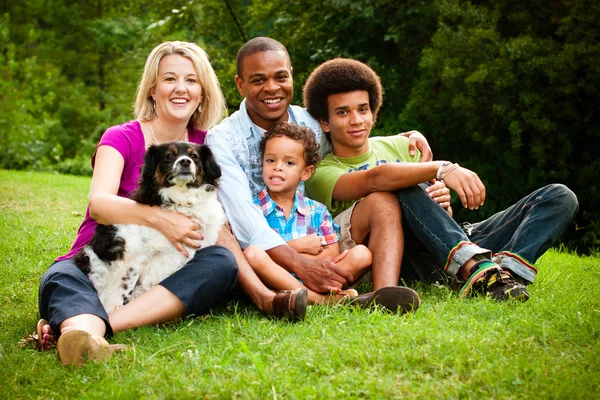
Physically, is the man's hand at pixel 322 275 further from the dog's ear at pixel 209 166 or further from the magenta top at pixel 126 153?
the magenta top at pixel 126 153

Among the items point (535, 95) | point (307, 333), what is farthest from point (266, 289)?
point (535, 95)

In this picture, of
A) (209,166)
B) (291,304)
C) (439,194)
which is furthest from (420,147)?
(291,304)

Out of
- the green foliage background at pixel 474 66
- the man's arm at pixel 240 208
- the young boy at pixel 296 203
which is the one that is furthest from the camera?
the green foliage background at pixel 474 66

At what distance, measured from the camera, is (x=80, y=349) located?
108 inches

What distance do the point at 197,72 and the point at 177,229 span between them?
1152 mm

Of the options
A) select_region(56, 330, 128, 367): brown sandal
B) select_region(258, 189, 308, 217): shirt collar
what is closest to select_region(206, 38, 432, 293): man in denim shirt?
select_region(258, 189, 308, 217): shirt collar

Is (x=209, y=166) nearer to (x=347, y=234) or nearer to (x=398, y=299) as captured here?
(x=347, y=234)

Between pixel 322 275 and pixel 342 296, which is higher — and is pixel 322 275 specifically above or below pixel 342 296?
above

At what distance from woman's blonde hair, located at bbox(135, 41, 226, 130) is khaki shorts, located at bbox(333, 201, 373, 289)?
110cm

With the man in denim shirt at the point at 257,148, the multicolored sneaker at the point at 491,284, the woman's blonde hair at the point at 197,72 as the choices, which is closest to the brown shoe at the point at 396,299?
the man in denim shirt at the point at 257,148

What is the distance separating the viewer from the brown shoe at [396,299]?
10.7ft

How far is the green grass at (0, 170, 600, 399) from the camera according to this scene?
93.3 inches

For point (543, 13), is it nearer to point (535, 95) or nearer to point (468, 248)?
point (535, 95)

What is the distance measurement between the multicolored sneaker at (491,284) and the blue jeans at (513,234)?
0.08 metres
